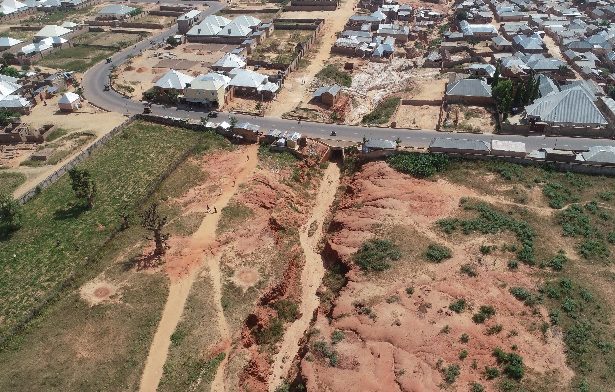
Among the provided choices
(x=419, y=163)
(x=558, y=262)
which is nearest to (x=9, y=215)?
(x=419, y=163)

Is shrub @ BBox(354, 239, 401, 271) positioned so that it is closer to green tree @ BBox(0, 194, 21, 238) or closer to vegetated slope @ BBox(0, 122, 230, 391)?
vegetated slope @ BBox(0, 122, 230, 391)

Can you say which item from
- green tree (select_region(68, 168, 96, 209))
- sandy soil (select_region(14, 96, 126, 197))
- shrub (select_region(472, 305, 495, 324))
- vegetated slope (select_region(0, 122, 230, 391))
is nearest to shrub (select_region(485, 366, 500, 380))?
shrub (select_region(472, 305, 495, 324))

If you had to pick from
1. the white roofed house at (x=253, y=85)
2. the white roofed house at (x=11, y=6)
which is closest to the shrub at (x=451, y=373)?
the white roofed house at (x=253, y=85)

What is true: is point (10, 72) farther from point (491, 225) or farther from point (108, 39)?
point (491, 225)

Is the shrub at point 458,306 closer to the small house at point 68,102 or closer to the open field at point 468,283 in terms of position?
the open field at point 468,283

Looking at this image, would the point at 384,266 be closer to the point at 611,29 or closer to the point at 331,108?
the point at 331,108
